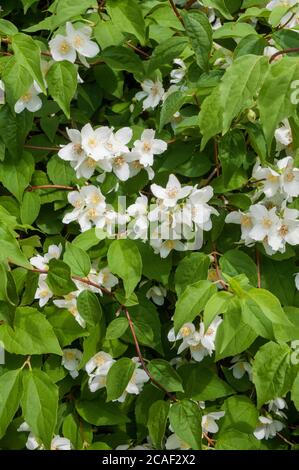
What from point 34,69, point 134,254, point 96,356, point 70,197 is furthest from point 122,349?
point 34,69

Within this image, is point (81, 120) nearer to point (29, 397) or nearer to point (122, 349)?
point (122, 349)

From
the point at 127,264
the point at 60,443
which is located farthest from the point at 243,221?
the point at 60,443

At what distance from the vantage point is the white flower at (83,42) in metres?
1.67

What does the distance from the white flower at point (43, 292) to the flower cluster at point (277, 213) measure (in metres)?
0.53

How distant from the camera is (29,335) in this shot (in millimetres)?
1574

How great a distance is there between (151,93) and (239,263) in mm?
568

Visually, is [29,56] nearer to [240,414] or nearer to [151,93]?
[151,93]

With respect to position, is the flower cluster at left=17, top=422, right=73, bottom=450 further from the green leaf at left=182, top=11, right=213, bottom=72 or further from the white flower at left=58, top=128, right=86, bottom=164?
the green leaf at left=182, top=11, right=213, bottom=72

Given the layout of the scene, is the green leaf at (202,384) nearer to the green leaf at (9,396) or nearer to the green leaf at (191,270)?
the green leaf at (191,270)

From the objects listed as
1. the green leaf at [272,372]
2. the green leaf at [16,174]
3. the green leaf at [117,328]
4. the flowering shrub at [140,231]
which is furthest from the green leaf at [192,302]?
the green leaf at [16,174]

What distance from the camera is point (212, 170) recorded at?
185 centimetres

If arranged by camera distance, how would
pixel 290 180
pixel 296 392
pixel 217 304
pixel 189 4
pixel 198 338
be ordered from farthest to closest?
pixel 189 4
pixel 198 338
pixel 290 180
pixel 296 392
pixel 217 304

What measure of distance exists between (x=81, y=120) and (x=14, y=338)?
2.22 ft

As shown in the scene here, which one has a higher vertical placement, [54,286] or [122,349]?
[54,286]
